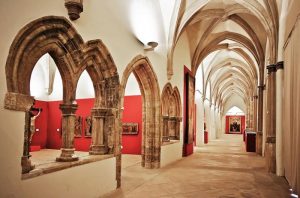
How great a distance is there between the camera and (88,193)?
12.5ft

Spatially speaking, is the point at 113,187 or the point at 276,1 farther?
the point at 276,1

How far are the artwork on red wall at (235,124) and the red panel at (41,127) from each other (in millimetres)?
26353

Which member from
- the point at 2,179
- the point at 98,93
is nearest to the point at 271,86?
the point at 98,93

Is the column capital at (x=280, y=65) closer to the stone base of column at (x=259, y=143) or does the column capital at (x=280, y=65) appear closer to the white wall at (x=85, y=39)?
the white wall at (x=85, y=39)

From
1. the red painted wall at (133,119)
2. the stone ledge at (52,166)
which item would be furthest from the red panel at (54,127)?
the stone ledge at (52,166)

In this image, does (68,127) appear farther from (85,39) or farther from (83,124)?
(83,124)

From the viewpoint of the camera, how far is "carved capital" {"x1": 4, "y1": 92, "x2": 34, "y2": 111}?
255 cm

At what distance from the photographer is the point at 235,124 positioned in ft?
104

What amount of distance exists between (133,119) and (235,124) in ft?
83.2

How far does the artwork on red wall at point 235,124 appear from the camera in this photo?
31.6m

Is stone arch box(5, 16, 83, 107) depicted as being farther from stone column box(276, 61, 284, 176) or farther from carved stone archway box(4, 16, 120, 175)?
stone column box(276, 61, 284, 176)

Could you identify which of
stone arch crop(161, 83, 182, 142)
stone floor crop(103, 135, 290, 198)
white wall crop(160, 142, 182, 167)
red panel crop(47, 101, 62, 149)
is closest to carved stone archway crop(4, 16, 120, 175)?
stone floor crop(103, 135, 290, 198)

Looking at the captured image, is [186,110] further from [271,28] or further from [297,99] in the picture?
[297,99]

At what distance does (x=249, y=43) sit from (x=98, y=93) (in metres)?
8.59
